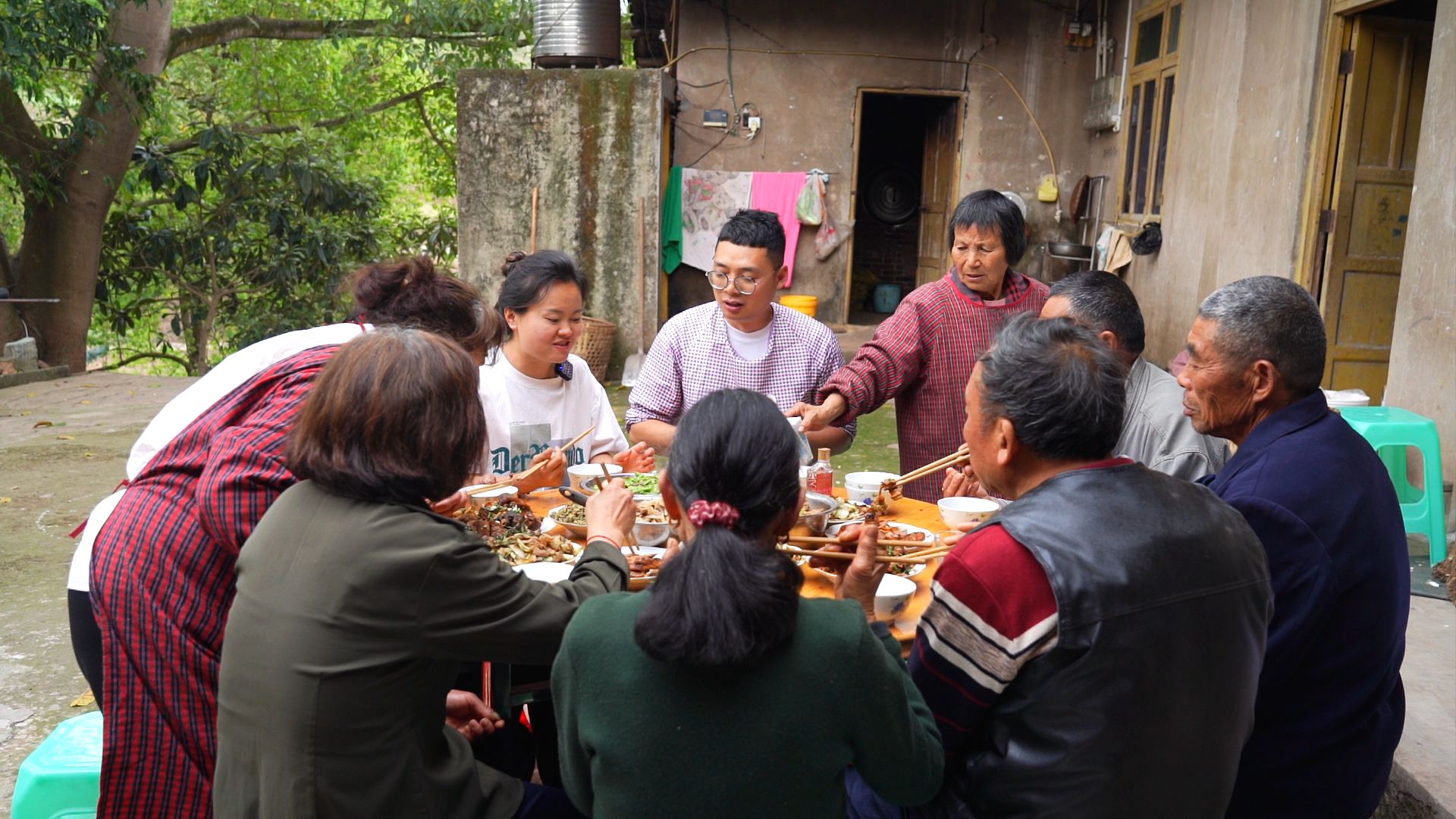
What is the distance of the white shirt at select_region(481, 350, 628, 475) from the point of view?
10.9ft

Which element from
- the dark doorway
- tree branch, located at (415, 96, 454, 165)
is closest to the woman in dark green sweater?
the dark doorway

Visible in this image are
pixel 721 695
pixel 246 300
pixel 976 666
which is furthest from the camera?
pixel 246 300

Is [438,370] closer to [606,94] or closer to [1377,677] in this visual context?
[1377,677]

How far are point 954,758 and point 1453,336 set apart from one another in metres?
4.15

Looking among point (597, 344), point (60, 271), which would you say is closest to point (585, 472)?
point (597, 344)

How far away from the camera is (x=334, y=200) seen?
435 inches

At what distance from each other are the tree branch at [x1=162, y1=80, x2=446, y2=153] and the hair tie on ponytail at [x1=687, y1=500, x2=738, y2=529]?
10.8 metres

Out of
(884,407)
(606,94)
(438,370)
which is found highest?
(606,94)

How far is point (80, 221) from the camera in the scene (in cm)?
1002

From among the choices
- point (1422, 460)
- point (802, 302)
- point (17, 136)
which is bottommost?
point (1422, 460)

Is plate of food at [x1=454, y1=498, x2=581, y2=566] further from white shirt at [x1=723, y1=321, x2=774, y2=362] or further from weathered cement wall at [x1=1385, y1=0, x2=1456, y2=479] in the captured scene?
weathered cement wall at [x1=1385, y1=0, x2=1456, y2=479]

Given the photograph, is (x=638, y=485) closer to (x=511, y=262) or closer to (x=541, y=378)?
(x=541, y=378)

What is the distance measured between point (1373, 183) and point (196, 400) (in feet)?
20.1

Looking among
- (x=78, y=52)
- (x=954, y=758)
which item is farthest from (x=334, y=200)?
(x=954, y=758)
